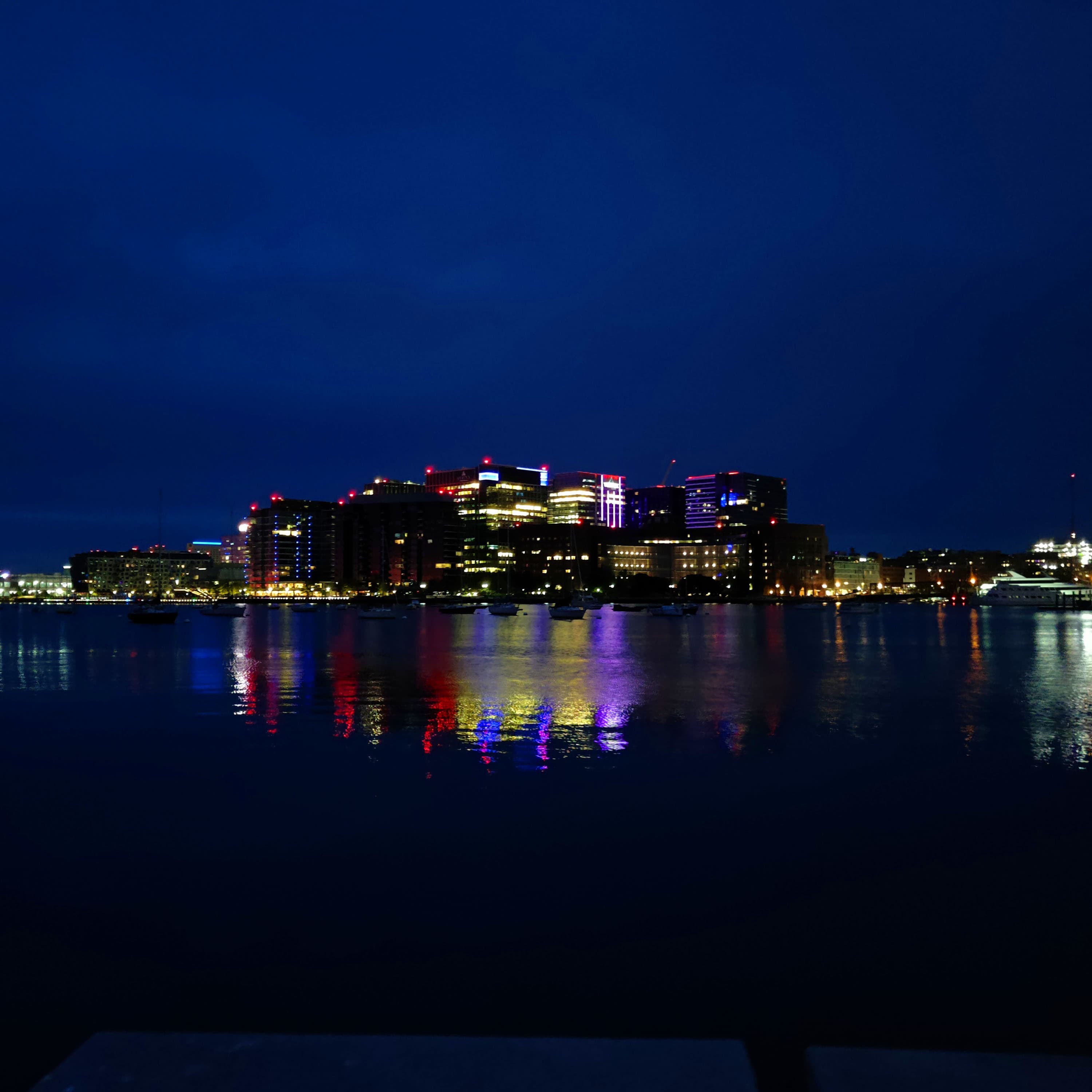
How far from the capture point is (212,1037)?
17.2ft

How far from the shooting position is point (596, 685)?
36406 millimetres

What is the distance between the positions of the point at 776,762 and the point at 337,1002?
1268 centimetres

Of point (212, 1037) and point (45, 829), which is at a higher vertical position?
point (212, 1037)

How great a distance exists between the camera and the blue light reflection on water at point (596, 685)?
2291cm

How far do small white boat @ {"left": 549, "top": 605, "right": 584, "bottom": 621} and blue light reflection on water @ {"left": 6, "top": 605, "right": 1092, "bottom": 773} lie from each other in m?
37.5

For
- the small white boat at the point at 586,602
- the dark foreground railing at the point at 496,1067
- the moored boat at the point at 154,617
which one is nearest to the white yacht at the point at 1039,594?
the small white boat at the point at 586,602

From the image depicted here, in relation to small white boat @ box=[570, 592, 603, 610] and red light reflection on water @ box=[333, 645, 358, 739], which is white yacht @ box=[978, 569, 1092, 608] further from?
red light reflection on water @ box=[333, 645, 358, 739]

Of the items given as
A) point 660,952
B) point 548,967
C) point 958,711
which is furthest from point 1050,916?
point 958,711

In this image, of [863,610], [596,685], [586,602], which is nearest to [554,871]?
[596,685]

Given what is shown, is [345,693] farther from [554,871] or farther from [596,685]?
[554,871]

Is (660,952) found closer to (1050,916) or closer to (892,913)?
(892,913)

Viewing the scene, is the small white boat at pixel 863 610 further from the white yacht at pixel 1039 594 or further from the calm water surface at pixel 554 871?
the calm water surface at pixel 554 871

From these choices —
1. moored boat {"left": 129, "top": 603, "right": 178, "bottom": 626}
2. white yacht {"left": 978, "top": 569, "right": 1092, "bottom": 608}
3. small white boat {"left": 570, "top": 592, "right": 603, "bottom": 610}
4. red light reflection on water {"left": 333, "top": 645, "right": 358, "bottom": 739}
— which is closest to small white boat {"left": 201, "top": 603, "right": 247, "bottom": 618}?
moored boat {"left": 129, "top": 603, "right": 178, "bottom": 626}

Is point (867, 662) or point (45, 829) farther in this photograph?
point (867, 662)
